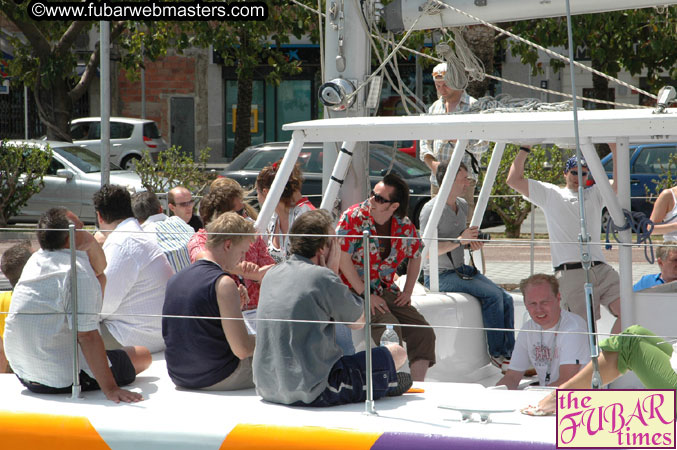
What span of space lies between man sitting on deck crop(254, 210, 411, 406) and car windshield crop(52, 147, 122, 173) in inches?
444

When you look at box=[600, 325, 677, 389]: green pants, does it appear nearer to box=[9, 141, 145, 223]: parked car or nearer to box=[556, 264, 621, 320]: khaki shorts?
box=[556, 264, 621, 320]: khaki shorts

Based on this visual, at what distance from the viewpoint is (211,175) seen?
13508 millimetres

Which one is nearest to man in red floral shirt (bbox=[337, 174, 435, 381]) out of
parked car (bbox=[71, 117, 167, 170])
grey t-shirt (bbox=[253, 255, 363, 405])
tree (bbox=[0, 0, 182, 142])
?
grey t-shirt (bbox=[253, 255, 363, 405])

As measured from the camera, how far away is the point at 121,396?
3879mm

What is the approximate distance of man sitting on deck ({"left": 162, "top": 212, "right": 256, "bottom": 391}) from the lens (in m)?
3.81

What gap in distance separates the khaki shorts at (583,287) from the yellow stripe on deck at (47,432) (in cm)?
184

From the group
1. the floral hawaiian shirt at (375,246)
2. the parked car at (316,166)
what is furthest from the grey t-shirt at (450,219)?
the parked car at (316,166)

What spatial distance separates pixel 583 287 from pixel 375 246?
2.58 ft

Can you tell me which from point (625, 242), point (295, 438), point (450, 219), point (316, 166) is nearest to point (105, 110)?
point (316, 166)

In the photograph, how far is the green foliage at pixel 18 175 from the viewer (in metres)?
13.0

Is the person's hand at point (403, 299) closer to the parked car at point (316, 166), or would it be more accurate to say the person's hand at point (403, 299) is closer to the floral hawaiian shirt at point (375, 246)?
the floral hawaiian shirt at point (375, 246)

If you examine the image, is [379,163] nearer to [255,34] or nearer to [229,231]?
[255,34]

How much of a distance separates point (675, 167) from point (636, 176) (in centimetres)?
68

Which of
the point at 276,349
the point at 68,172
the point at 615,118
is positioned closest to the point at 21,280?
the point at 276,349
